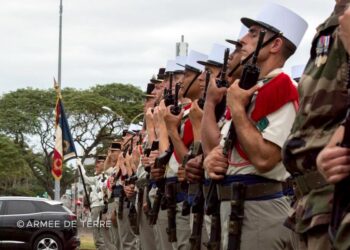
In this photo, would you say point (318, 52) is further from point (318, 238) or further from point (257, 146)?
point (257, 146)

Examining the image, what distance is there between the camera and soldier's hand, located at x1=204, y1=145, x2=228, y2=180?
5.18 meters

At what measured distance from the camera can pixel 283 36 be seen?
5.30 m

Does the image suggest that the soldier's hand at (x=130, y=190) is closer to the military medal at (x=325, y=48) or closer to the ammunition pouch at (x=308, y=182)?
the ammunition pouch at (x=308, y=182)

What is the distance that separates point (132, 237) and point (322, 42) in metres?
8.46

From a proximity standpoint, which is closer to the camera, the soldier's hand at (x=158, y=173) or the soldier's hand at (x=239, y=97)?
the soldier's hand at (x=239, y=97)

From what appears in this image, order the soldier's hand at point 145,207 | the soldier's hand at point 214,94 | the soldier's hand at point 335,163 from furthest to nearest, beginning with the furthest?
the soldier's hand at point 145,207
the soldier's hand at point 214,94
the soldier's hand at point 335,163

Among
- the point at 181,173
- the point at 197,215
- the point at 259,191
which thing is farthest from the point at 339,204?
the point at 181,173

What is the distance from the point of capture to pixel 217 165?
519cm

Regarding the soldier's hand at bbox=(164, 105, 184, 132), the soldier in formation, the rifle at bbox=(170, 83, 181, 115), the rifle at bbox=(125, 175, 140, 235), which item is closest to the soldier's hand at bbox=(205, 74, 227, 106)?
the soldier in formation

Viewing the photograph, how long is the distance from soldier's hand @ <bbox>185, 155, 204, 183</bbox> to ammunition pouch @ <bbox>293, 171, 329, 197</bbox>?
223 cm

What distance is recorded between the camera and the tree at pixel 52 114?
4888 centimetres

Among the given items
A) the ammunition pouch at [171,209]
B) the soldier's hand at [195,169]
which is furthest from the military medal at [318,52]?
the ammunition pouch at [171,209]

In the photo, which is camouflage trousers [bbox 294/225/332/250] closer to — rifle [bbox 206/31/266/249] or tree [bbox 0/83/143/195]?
rifle [bbox 206/31/266/249]

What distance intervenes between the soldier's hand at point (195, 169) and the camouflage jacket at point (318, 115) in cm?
222
